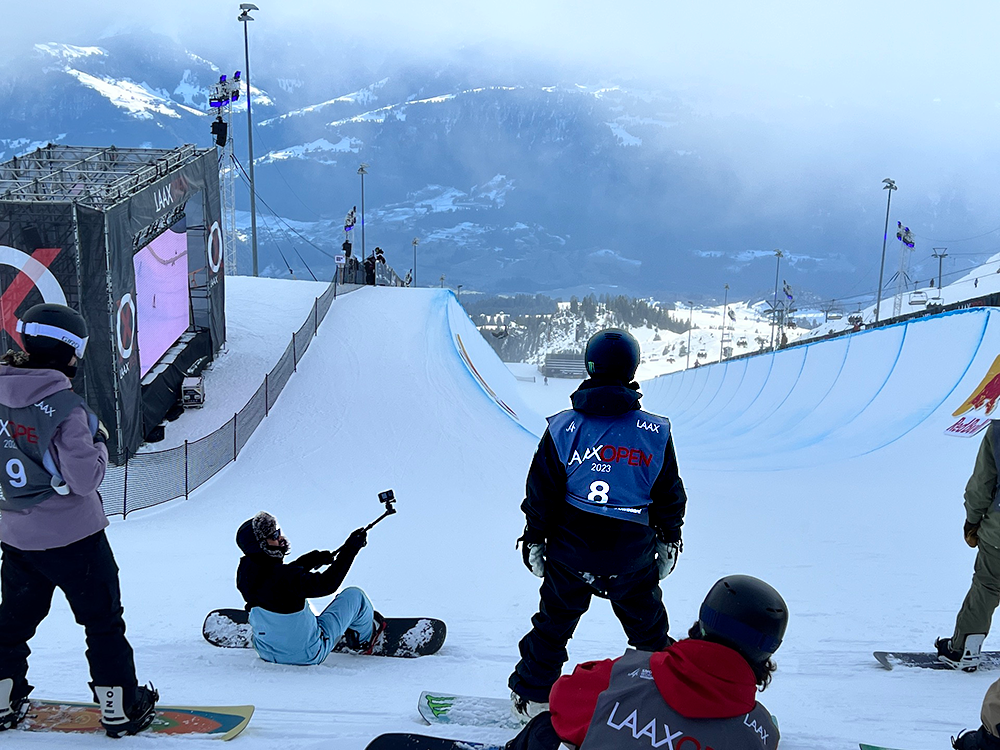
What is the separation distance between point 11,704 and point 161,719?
573 mm

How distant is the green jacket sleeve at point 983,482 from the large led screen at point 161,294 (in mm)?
10577

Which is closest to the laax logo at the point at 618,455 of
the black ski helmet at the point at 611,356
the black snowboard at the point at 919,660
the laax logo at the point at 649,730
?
the black ski helmet at the point at 611,356

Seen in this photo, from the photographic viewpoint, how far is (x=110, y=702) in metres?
2.89

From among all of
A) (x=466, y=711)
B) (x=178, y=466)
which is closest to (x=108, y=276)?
(x=178, y=466)

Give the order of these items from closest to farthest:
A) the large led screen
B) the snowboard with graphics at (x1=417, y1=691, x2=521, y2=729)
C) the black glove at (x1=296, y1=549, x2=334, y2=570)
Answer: the snowboard with graphics at (x1=417, y1=691, x2=521, y2=729), the black glove at (x1=296, y1=549, x2=334, y2=570), the large led screen

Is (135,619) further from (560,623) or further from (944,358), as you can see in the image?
(944,358)

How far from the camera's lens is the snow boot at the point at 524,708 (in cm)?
309

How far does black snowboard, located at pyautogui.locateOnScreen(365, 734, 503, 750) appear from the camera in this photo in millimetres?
2818

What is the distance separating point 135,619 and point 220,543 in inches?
102

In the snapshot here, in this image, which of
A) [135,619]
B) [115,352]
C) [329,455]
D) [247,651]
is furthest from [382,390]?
[247,651]

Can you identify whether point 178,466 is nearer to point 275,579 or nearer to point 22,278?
point 22,278

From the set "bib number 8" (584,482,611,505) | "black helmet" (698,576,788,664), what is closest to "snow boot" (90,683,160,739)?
"bib number 8" (584,482,611,505)

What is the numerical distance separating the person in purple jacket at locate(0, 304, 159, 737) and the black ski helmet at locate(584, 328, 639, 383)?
189 centimetres

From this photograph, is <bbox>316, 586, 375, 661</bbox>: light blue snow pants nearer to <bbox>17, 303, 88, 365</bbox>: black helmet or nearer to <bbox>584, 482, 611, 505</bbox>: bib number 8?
<bbox>584, 482, 611, 505</bbox>: bib number 8
